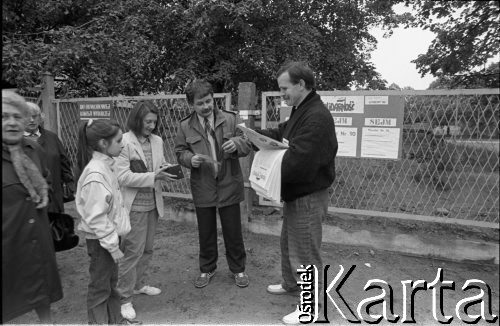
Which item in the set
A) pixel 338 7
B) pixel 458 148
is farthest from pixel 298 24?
pixel 458 148

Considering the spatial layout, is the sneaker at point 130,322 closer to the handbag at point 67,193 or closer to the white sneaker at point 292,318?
the white sneaker at point 292,318

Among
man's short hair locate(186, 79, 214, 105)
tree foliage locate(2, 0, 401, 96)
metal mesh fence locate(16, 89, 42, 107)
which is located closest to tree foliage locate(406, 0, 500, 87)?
tree foliage locate(2, 0, 401, 96)

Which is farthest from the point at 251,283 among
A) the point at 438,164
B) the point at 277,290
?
the point at 438,164

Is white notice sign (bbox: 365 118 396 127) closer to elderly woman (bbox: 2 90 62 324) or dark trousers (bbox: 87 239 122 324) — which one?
dark trousers (bbox: 87 239 122 324)

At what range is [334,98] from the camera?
3.89 m

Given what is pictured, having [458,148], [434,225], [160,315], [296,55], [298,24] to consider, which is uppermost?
[298,24]

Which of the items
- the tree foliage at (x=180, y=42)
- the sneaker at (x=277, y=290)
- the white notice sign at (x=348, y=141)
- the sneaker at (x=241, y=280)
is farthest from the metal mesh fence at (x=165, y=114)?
the sneaker at (x=277, y=290)

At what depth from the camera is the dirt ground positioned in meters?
2.83

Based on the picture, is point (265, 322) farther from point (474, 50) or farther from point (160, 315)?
point (474, 50)

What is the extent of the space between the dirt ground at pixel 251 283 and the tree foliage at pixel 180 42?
279 cm

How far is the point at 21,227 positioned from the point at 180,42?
8245 millimetres

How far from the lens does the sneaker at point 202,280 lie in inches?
129

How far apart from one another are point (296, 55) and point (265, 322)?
757cm

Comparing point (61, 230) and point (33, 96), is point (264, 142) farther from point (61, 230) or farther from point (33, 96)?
point (33, 96)
